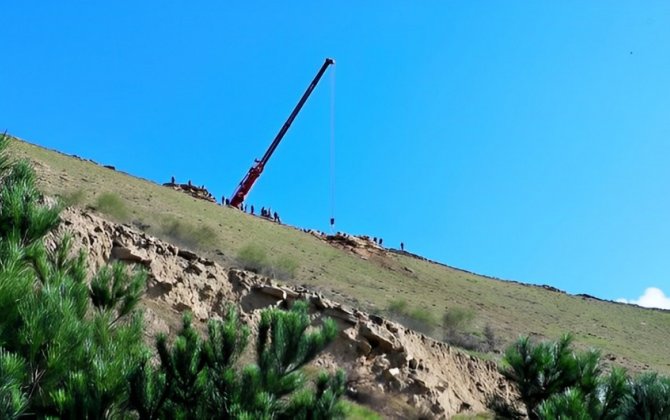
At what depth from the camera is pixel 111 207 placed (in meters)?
35.6

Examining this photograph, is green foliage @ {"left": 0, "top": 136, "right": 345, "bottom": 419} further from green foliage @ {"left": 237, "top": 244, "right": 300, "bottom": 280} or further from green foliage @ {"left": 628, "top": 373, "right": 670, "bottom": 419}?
green foliage @ {"left": 237, "top": 244, "right": 300, "bottom": 280}

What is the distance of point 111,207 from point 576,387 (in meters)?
25.5

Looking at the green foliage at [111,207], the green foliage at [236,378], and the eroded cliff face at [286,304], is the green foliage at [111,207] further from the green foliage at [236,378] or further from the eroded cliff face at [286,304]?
the green foliage at [236,378]

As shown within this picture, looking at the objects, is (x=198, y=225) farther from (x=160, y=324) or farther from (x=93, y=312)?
(x=93, y=312)

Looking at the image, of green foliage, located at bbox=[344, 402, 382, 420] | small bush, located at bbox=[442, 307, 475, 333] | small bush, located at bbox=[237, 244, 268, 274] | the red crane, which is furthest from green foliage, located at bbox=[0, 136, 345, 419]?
the red crane

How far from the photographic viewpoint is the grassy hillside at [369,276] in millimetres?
38109

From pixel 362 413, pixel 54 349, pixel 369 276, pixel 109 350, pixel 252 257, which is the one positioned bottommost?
pixel 54 349

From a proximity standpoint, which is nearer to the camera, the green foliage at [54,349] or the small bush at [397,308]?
the green foliage at [54,349]

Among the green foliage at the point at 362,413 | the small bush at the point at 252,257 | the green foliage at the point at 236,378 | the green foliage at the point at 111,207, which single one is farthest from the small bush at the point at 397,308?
the green foliage at the point at 236,378

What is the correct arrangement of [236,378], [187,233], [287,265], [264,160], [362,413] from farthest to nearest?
[264,160], [287,265], [187,233], [362,413], [236,378]

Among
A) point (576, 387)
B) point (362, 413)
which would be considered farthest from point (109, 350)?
point (362, 413)

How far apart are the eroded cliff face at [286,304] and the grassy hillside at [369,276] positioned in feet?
32.5

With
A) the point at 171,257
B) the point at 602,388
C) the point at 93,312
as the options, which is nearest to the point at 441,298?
the point at 171,257

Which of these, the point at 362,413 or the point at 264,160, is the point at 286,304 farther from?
the point at 264,160
